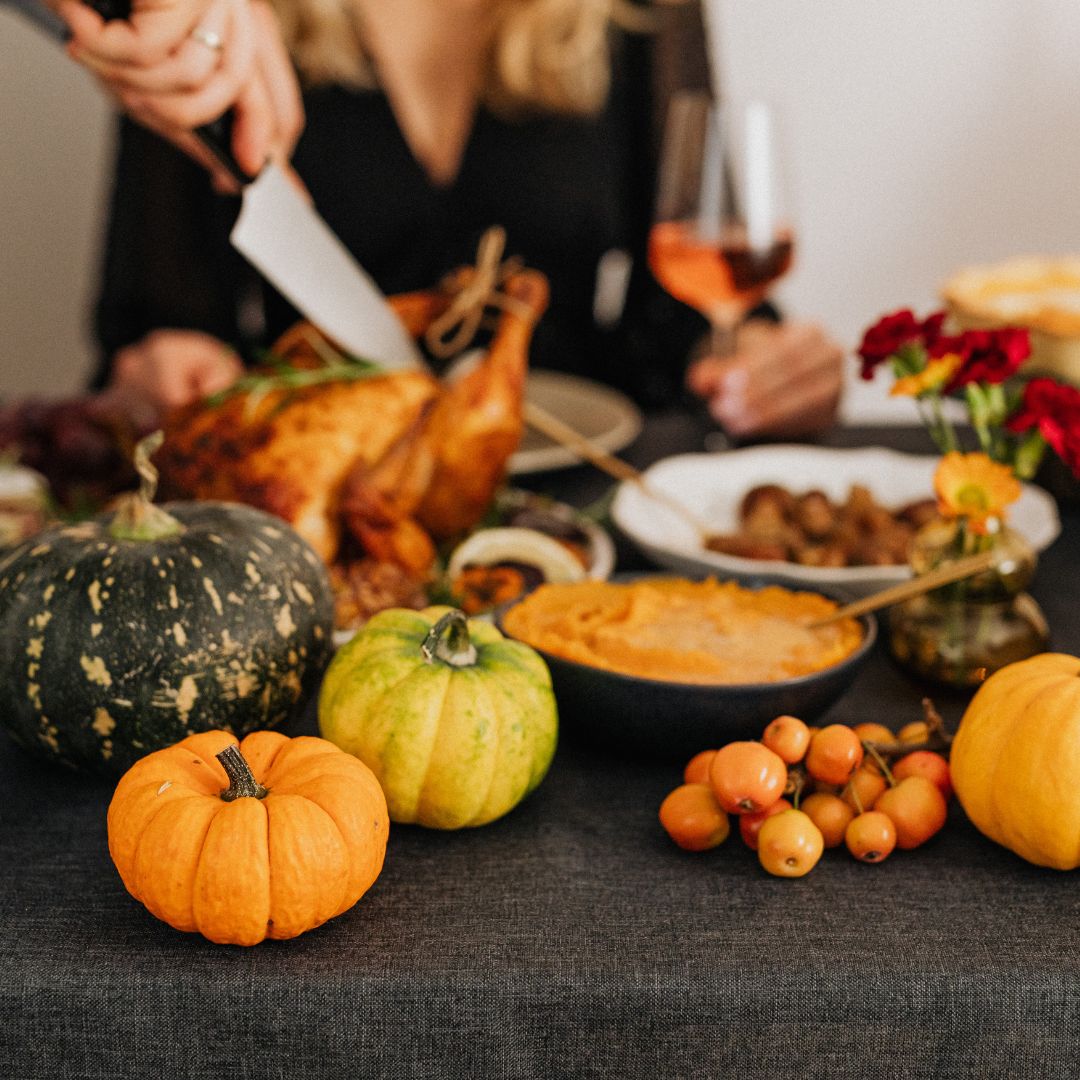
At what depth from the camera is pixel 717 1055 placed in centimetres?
71

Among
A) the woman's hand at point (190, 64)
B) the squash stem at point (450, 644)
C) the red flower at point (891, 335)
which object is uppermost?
the woman's hand at point (190, 64)

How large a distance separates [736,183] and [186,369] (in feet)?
2.74

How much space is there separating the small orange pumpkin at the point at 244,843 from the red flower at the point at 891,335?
0.57m

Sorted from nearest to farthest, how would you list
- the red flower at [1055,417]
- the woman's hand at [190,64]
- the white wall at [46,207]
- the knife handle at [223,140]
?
the red flower at [1055,417] → the woman's hand at [190,64] → the knife handle at [223,140] → the white wall at [46,207]

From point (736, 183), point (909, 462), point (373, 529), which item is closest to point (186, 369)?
point (373, 529)

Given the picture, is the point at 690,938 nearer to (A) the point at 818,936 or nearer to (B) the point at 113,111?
(A) the point at 818,936

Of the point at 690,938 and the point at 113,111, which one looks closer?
the point at 690,938

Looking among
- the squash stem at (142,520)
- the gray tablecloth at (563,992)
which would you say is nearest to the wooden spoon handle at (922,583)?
the gray tablecloth at (563,992)

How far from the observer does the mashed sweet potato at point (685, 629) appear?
92 centimetres

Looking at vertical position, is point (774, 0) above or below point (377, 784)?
above

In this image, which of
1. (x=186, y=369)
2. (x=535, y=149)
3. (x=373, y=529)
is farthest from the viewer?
(x=535, y=149)

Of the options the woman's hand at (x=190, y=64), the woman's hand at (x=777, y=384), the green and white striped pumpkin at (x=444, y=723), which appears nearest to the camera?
the green and white striped pumpkin at (x=444, y=723)

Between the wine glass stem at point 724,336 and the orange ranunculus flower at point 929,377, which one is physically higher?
the orange ranunculus flower at point 929,377

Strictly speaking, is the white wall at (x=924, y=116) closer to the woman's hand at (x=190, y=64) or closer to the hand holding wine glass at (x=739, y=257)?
the hand holding wine glass at (x=739, y=257)
